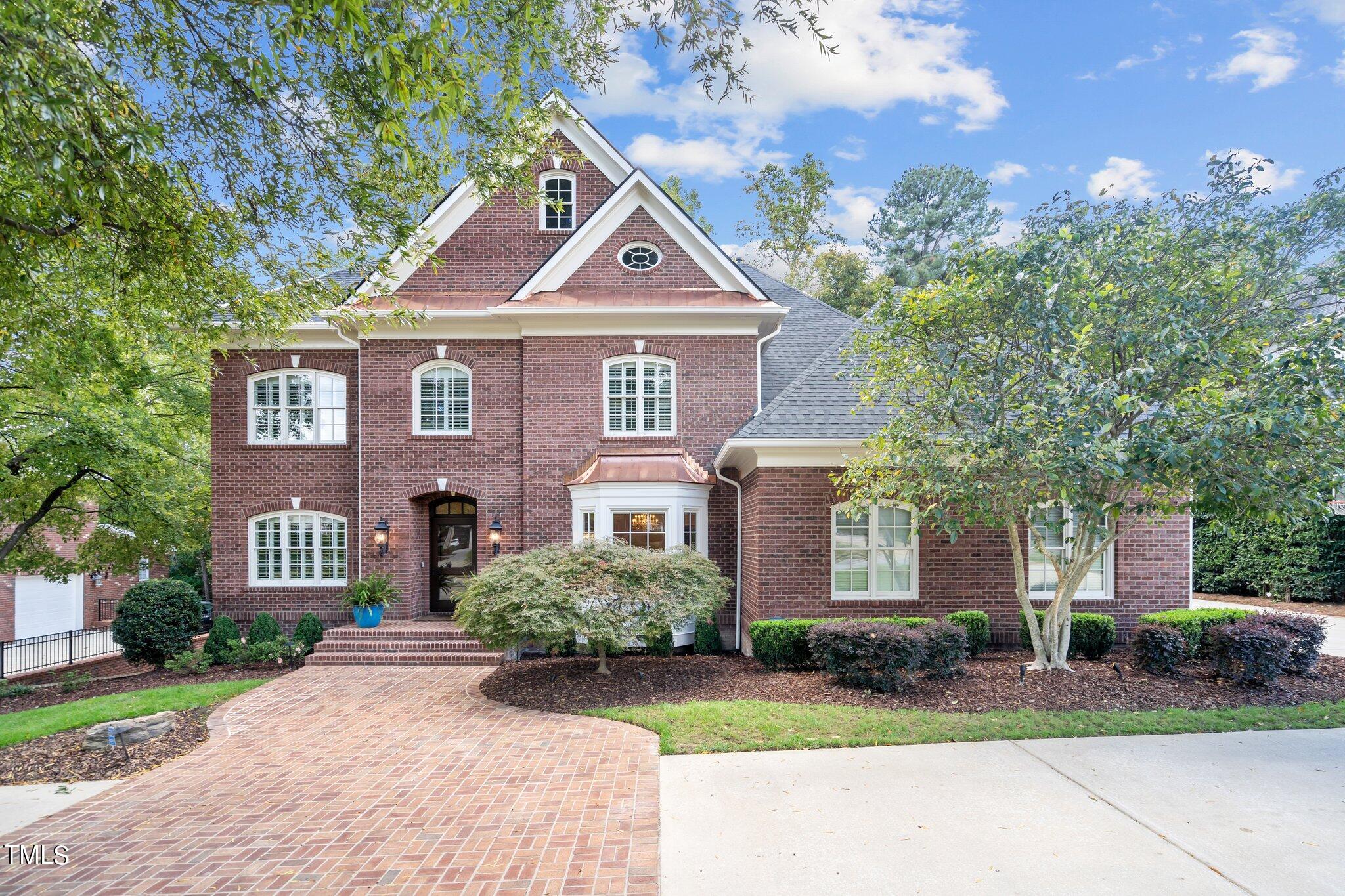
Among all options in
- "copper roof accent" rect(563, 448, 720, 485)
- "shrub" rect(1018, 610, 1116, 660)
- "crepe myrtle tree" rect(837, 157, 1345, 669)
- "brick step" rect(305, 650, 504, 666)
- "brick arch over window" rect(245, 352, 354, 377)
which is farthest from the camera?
"brick arch over window" rect(245, 352, 354, 377)

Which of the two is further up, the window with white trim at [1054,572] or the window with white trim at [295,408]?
the window with white trim at [295,408]

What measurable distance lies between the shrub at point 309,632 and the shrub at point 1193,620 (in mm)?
13391

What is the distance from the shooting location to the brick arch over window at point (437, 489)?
12.0 meters

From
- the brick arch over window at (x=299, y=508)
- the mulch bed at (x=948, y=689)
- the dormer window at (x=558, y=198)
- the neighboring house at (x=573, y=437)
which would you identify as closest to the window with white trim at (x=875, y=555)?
the neighboring house at (x=573, y=437)

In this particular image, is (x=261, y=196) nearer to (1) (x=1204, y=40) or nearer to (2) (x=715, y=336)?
(2) (x=715, y=336)

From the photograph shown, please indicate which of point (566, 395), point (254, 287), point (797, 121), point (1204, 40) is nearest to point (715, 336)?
point (566, 395)

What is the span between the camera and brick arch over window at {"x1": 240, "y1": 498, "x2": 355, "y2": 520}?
1241 centimetres

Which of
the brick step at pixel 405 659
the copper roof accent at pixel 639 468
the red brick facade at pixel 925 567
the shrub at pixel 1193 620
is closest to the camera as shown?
the shrub at pixel 1193 620

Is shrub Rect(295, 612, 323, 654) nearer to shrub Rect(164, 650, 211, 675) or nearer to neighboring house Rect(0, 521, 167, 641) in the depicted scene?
shrub Rect(164, 650, 211, 675)

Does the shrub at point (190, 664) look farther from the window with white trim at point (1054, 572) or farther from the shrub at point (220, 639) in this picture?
the window with white trim at point (1054, 572)

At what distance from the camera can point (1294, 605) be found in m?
15.8

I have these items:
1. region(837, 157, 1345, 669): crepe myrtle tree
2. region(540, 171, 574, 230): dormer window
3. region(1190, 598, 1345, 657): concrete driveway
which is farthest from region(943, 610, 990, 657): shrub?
region(540, 171, 574, 230): dormer window

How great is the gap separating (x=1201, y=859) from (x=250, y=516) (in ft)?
47.5

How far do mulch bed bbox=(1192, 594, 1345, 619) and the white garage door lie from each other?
33.7 m
